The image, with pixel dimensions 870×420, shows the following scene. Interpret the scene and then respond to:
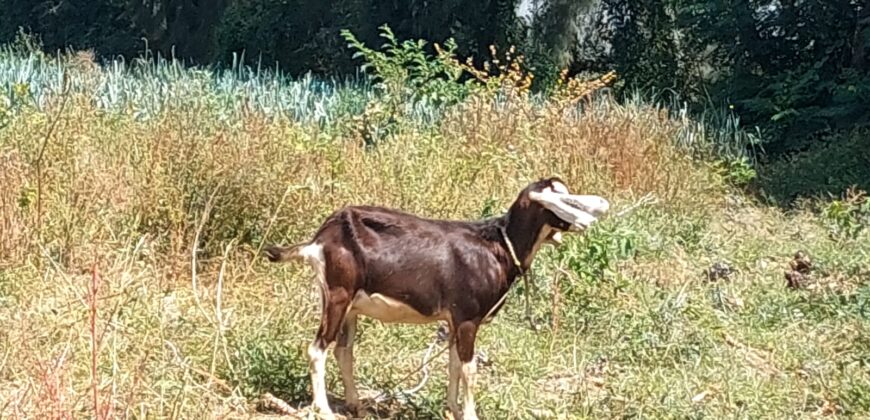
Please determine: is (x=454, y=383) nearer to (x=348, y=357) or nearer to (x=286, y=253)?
(x=348, y=357)

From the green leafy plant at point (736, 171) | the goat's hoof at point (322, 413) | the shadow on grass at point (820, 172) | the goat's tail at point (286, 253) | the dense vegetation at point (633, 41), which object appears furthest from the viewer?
the dense vegetation at point (633, 41)

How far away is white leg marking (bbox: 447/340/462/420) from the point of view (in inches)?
157

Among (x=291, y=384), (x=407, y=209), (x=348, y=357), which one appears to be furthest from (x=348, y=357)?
(x=407, y=209)

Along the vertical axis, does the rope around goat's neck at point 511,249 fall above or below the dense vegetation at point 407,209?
above

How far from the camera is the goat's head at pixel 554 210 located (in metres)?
3.94

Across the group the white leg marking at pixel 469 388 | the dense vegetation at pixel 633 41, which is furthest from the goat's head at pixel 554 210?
the dense vegetation at pixel 633 41

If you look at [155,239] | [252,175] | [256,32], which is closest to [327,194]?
[252,175]

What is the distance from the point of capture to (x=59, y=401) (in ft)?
9.80

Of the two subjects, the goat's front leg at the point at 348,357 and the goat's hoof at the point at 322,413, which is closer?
the goat's hoof at the point at 322,413

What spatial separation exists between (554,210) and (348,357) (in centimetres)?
92

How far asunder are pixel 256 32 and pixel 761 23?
9.23m

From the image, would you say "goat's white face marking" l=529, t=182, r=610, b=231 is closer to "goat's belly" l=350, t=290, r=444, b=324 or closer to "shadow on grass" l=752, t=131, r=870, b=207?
"goat's belly" l=350, t=290, r=444, b=324

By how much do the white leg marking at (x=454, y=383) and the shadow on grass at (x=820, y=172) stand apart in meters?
6.00

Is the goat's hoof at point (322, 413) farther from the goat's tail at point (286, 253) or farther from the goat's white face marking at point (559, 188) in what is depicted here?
the goat's white face marking at point (559, 188)
